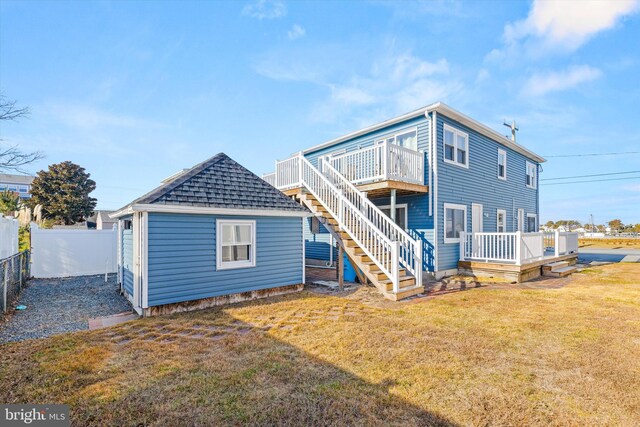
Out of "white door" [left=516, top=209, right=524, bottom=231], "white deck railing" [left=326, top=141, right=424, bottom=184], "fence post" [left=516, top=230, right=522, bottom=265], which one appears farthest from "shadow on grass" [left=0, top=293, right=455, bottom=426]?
"white door" [left=516, top=209, right=524, bottom=231]

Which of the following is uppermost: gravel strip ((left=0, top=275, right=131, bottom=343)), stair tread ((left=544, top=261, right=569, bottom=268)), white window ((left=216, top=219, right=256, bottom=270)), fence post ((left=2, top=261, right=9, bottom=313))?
white window ((left=216, top=219, right=256, bottom=270))

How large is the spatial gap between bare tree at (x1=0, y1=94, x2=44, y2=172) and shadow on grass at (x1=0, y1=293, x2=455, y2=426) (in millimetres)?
8919

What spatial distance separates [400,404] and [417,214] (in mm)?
8991

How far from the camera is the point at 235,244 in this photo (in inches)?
300

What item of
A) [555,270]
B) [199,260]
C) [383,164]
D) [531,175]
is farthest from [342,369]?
[531,175]

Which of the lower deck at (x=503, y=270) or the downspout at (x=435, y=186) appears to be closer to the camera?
the lower deck at (x=503, y=270)

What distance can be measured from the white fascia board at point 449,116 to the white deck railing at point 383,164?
1539 mm

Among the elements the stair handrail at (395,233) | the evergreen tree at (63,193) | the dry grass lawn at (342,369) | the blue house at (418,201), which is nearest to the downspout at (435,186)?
the blue house at (418,201)

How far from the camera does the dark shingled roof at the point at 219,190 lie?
6723mm

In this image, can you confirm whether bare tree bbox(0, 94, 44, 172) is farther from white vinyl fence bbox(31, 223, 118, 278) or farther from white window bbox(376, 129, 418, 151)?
white window bbox(376, 129, 418, 151)

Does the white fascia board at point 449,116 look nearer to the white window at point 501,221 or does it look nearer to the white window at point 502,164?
the white window at point 502,164

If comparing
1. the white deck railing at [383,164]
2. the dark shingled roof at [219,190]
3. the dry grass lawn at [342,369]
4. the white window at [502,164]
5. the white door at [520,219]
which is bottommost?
the dry grass lawn at [342,369]

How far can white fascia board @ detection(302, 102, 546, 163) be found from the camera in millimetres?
10727

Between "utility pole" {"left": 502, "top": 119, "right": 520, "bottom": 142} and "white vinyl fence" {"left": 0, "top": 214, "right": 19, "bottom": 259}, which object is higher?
"utility pole" {"left": 502, "top": 119, "right": 520, "bottom": 142}
